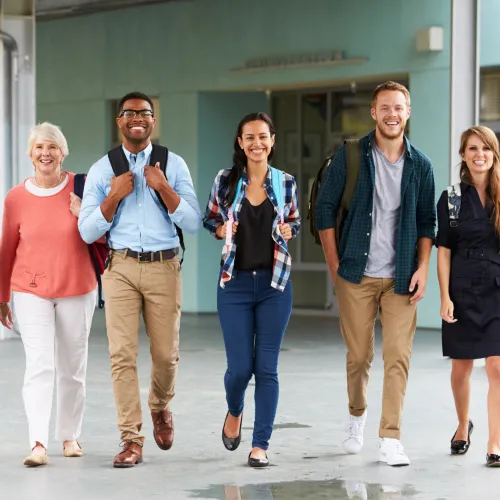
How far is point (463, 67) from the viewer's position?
12.1 m

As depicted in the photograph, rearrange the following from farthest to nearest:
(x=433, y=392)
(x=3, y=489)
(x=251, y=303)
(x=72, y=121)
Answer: (x=72, y=121) → (x=433, y=392) → (x=251, y=303) → (x=3, y=489)

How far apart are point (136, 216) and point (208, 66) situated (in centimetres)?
1131

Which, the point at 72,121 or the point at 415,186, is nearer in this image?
the point at 415,186

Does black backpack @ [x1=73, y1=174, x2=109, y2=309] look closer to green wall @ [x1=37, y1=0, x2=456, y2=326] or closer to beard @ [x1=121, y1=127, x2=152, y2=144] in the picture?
beard @ [x1=121, y1=127, x2=152, y2=144]

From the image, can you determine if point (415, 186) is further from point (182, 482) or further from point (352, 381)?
point (182, 482)

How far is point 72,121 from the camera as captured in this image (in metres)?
19.9

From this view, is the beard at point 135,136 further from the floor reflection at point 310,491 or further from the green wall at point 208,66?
the green wall at point 208,66

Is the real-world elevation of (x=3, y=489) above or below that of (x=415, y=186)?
below

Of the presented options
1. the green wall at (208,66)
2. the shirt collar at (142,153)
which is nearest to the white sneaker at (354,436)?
the shirt collar at (142,153)

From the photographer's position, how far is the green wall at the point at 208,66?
604 inches

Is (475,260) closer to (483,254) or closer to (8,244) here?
(483,254)

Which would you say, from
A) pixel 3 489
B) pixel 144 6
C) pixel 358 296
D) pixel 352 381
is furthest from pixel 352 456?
pixel 144 6

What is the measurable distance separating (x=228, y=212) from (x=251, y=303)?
49cm

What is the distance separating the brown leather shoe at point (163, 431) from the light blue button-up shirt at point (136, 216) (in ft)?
3.21
